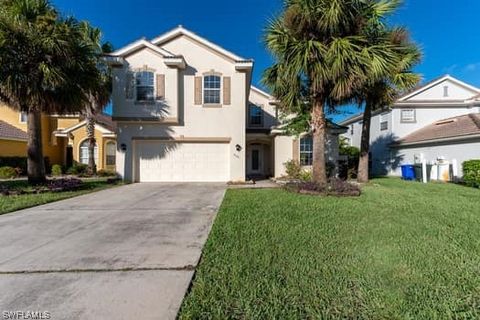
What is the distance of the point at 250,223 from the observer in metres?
5.71

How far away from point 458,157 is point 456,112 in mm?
7155

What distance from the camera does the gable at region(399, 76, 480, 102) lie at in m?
20.3

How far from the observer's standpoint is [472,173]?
494 inches

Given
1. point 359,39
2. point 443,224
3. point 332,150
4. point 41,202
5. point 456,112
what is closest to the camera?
point 443,224

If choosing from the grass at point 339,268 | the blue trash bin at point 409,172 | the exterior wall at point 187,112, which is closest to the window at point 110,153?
the exterior wall at point 187,112

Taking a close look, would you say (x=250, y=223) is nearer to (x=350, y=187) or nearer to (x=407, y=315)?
(x=407, y=315)

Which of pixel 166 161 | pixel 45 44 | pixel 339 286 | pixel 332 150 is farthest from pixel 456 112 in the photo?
pixel 45 44

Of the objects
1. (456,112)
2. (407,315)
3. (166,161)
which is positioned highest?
(456,112)

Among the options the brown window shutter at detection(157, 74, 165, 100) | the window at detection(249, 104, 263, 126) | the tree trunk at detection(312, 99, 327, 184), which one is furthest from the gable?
the brown window shutter at detection(157, 74, 165, 100)

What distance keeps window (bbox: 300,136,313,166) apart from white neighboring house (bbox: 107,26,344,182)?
4.16 metres

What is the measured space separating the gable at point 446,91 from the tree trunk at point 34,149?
2354 centimetres

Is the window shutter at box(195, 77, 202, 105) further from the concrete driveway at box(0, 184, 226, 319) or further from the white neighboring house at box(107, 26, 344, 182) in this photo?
the concrete driveway at box(0, 184, 226, 319)

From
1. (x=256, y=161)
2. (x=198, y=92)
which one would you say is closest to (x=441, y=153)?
(x=256, y=161)

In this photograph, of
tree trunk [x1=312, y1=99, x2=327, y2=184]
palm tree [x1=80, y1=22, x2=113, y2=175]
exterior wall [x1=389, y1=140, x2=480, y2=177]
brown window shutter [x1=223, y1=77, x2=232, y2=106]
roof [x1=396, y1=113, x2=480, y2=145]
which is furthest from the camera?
roof [x1=396, y1=113, x2=480, y2=145]
